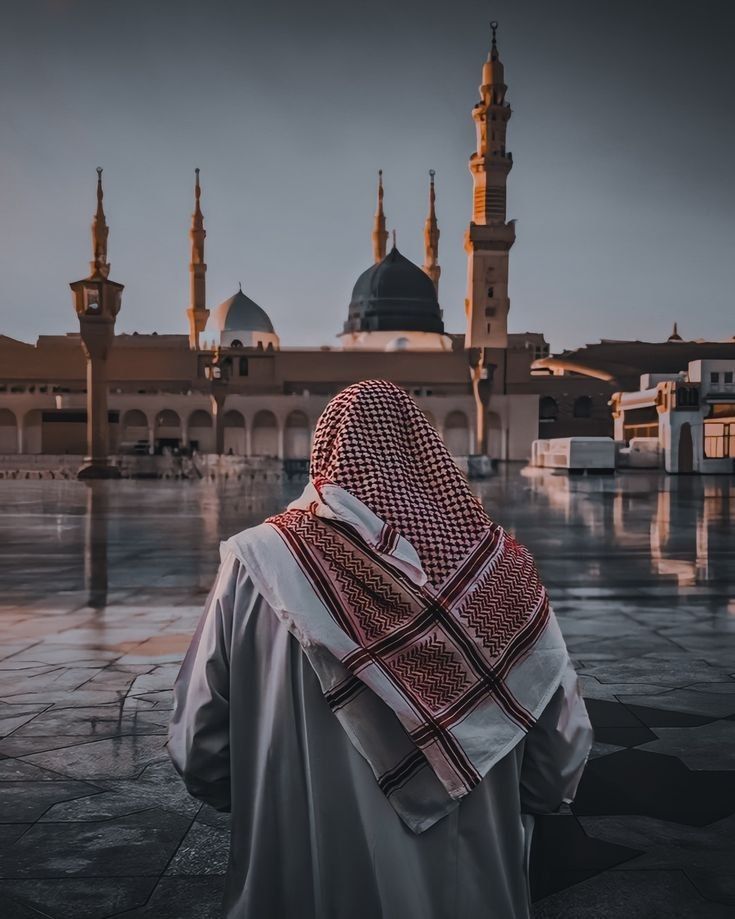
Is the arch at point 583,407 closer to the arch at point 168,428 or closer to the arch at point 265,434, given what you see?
the arch at point 265,434

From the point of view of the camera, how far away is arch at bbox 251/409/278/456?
48938mm

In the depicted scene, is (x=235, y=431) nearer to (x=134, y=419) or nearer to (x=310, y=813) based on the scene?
(x=134, y=419)

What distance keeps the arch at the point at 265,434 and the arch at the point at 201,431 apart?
2.27 m

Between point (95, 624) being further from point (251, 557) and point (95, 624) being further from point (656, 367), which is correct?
point (656, 367)

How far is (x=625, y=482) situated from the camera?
2373 centimetres

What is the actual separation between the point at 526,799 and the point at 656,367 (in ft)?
164

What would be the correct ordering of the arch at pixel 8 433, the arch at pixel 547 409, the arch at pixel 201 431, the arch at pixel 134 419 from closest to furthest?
1. the arch at pixel 8 433
2. the arch at pixel 134 419
3. the arch at pixel 201 431
4. the arch at pixel 547 409

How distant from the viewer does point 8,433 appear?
47.9 metres

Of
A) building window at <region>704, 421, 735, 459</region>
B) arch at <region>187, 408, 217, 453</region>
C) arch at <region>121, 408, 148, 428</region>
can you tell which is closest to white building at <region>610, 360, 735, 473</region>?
building window at <region>704, 421, 735, 459</region>

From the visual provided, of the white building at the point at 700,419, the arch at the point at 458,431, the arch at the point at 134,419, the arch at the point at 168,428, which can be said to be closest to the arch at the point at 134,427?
the arch at the point at 134,419

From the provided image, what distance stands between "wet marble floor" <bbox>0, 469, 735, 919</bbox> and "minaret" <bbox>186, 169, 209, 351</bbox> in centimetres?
4791

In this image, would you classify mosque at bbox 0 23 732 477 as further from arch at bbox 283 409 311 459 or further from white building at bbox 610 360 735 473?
white building at bbox 610 360 735 473

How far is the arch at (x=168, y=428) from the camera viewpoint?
48094mm

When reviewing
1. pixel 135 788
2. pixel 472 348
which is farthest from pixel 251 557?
pixel 472 348
